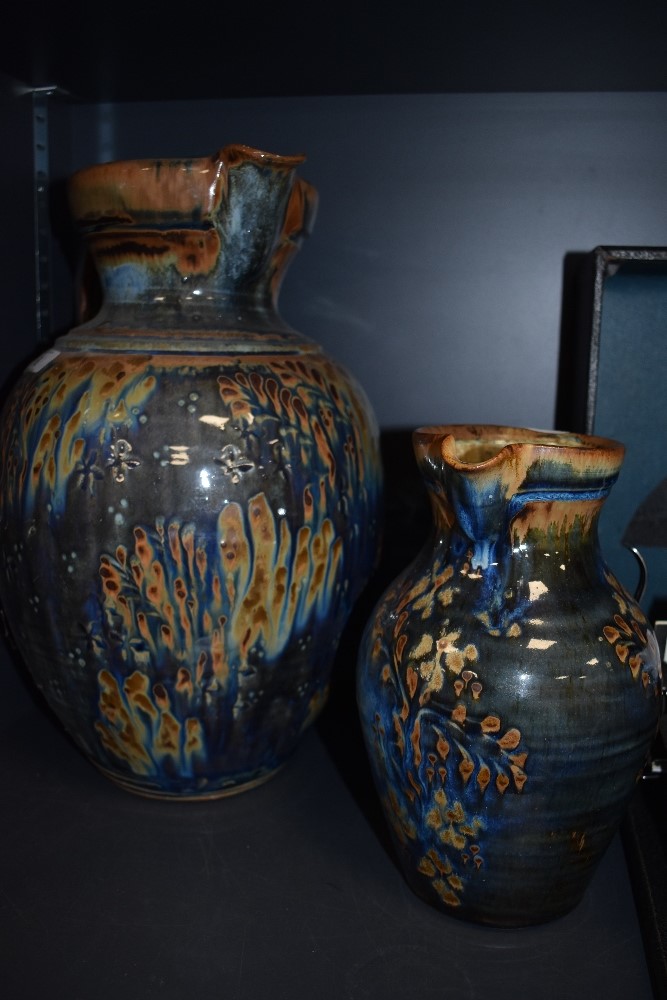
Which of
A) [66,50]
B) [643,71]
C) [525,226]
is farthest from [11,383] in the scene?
[643,71]

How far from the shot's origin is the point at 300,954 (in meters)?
0.61

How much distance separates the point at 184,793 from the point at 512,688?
13.7 inches

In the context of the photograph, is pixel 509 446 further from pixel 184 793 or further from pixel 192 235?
pixel 184 793

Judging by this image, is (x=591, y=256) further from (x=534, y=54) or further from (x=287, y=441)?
(x=287, y=441)

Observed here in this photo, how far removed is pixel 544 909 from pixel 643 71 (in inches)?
27.4

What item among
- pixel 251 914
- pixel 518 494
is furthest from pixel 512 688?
pixel 251 914

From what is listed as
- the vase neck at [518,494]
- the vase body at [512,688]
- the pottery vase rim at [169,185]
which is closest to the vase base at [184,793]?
the vase body at [512,688]

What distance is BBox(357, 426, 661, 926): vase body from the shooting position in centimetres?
58

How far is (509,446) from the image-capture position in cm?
57

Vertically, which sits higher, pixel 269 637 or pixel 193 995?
pixel 269 637

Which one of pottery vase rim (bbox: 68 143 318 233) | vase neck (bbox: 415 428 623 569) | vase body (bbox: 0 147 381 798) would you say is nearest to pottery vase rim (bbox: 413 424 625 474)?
vase neck (bbox: 415 428 623 569)

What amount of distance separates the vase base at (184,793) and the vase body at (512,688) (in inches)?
8.2

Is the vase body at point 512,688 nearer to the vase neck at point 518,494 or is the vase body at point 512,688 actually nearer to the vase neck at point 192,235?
the vase neck at point 518,494

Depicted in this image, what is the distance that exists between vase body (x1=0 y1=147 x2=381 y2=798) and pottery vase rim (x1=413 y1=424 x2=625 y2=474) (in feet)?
0.34
